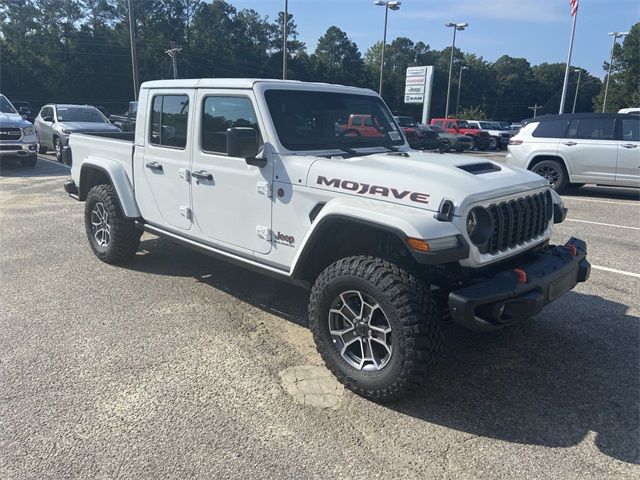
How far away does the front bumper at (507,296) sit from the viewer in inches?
112

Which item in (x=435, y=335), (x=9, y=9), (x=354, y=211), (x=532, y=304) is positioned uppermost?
(x=9, y=9)

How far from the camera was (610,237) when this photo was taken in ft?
24.2

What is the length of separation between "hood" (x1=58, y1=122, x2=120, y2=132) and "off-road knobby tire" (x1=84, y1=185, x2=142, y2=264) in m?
9.73

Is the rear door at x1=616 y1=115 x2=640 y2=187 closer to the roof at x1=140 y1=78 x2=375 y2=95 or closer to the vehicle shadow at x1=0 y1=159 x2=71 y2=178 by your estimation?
the roof at x1=140 y1=78 x2=375 y2=95

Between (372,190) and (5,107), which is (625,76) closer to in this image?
(5,107)

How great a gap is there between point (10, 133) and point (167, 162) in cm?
1078

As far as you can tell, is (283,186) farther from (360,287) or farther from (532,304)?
(532,304)

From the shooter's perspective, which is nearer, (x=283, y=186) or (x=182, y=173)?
(x=283, y=186)

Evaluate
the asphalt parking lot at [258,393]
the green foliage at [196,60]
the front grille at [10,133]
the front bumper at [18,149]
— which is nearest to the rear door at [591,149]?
the asphalt parking lot at [258,393]

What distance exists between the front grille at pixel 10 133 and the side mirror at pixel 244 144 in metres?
12.0

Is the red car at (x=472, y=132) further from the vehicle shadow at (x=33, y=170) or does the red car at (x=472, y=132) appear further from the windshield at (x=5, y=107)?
the windshield at (x=5, y=107)

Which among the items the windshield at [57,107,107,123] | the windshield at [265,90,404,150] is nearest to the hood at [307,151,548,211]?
the windshield at [265,90,404,150]

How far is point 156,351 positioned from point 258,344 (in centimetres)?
75

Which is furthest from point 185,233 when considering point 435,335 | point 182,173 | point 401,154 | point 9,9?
point 9,9
